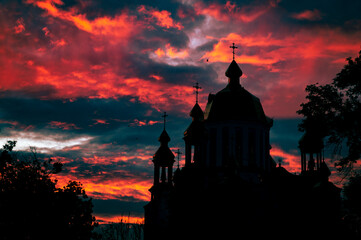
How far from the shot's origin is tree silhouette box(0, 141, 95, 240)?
25.4 m

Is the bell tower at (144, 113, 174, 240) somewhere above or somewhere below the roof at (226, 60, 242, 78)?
below

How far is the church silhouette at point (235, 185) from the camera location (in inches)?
1129

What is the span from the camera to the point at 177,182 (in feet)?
114

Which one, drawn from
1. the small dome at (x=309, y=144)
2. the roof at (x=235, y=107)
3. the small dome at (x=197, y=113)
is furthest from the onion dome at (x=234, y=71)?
the small dome at (x=309, y=144)

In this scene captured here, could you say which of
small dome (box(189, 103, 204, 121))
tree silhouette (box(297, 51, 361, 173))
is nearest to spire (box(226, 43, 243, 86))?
small dome (box(189, 103, 204, 121))

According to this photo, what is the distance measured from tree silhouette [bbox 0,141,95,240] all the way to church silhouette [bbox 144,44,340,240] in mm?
6663

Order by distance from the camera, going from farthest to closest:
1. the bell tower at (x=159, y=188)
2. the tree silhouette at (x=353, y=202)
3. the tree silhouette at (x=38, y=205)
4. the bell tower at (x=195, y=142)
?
the bell tower at (x=159, y=188)
the bell tower at (x=195, y=142)
the tree silhouette at (x=38, y=205)
the tree silhouette at (x=353, y=202)

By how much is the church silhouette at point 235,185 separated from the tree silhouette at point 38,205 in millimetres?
6663

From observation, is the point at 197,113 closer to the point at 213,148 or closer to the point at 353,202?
the point at 213,148

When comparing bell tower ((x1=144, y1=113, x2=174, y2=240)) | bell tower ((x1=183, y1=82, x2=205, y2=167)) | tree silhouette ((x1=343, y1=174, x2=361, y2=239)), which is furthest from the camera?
bell tower ((x1=144, y1=113, x2=174, y2=240))

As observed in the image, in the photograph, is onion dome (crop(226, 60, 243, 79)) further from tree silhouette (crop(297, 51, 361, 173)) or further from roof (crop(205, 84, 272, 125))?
tree silhouette (crop(297, 51, 361, 173))

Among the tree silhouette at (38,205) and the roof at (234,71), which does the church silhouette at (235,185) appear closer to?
the roof at (234,71)

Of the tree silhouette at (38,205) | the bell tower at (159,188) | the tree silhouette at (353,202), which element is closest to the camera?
the tree silhouette at (353,202)

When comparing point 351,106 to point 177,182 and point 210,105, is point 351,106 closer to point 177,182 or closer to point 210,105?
point 177,182
